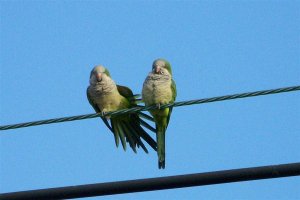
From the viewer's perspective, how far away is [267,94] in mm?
5000

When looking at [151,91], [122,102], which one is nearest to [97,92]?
[122,102]

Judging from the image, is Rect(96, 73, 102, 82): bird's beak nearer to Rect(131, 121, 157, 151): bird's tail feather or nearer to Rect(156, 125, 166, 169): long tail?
Rect(131, 121, 157, 151): bird's tail feather

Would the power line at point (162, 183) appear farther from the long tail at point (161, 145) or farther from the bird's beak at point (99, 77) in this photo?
the bird's beak at point (99, 77)

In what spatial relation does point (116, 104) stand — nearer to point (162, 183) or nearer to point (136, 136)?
point (136, 136)

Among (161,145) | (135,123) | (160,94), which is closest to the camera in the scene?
(160,94)

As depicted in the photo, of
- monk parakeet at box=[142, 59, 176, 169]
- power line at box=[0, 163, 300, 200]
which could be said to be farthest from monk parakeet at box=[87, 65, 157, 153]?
power line at box=[0, 163, 300, 200]

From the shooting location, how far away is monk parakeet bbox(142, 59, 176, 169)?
7457 millimetres

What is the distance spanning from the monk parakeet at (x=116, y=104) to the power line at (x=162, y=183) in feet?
12.3

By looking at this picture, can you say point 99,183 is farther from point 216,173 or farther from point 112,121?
point 112,121

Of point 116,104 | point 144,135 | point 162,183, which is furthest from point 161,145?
point 162,183

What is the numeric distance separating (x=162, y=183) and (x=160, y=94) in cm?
356

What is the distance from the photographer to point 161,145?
7.59 meters

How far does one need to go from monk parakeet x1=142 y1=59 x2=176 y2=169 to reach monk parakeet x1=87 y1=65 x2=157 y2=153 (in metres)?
0.23

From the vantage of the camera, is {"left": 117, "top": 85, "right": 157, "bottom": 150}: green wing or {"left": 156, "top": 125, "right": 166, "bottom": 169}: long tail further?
{"left": 117, "top": 85, "right": 157, "bottom": 150}: green wing
